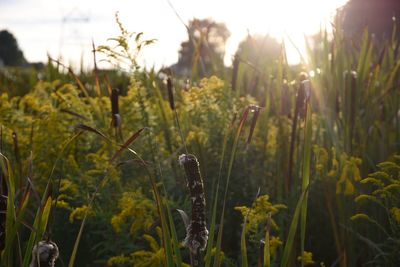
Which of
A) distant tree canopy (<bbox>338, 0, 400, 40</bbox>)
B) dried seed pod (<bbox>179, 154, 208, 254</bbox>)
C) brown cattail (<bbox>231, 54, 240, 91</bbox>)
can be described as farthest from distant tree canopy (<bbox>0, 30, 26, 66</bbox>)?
dried seed pod (<bbox>179, 154, 208, 254</bbox>)

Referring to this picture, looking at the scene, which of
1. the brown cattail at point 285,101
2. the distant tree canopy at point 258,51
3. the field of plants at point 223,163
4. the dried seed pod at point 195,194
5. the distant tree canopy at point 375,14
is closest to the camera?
the dried seed pod at point 195,194

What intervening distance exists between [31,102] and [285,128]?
1.43 metres

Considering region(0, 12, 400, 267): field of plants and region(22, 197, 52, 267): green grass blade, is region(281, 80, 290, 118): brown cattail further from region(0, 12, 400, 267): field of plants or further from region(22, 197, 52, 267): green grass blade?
region(22, 197, 52, 267): green grass blade

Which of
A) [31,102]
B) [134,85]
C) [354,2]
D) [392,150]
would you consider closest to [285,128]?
[392,150]

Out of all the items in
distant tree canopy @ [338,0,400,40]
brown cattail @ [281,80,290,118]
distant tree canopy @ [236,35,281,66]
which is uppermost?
distant tree canopy @ [338,0,400,40]

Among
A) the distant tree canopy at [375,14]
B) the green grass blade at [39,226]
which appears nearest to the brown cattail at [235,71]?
the green grass blade at [39,226]

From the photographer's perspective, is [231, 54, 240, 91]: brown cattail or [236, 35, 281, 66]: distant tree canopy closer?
[231, 54, 240, 91]: brown cattail

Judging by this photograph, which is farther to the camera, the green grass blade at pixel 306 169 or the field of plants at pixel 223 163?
the field of plants at pixel 223 163

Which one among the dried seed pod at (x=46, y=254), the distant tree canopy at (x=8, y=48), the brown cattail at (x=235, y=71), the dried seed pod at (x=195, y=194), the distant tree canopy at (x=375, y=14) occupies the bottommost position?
the dried seed pod at (x=46, y=254)

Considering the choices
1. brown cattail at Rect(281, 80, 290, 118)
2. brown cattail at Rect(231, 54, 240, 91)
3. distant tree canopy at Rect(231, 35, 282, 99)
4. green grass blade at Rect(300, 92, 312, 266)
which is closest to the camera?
green grass blade at Rect(300, 92, 312, 266)

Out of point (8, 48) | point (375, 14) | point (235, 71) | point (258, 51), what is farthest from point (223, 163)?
point (8, 48)

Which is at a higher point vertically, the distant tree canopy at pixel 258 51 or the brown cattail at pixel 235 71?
the distant tree canopy at pixel 258 51

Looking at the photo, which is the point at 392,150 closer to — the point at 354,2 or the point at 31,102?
the point at 31,102

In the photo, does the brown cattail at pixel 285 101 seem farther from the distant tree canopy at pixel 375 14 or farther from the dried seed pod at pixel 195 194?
the distant tree canopy at pixel 375 14
